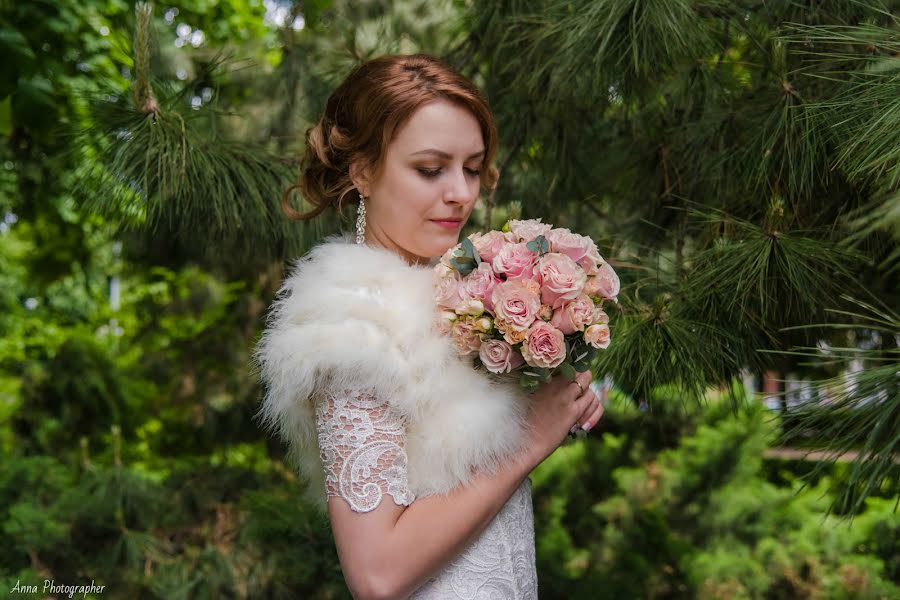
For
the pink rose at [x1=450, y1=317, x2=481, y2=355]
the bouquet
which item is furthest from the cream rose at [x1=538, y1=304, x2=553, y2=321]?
the pink rose at [x1=450, y1=317, x2=481, y2=355]

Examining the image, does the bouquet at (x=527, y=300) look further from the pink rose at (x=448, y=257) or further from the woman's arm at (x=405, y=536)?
the woman's arm at (x=405, y=536)

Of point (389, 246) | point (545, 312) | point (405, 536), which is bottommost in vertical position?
point (405, 536)

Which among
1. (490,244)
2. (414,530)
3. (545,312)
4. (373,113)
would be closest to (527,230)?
(490,244)

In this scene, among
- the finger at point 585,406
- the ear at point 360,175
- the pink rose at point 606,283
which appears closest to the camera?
the pink rose at point 606,283

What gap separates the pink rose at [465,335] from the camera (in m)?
1.33

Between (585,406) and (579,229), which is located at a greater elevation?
(585,406)

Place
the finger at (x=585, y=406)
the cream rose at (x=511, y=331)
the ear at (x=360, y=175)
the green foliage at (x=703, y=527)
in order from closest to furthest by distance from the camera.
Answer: the cream rose at (x=511, y=331) → the finger at (x=585, y=406) → the ear at (x=360, y=175) → the green foliage at (x=703, y=527)

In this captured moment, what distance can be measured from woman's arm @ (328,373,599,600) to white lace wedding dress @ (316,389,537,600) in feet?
0.08

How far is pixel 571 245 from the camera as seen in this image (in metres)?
1.35

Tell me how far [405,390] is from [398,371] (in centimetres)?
4

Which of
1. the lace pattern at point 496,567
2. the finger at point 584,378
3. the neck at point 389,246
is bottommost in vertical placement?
the lace pattern at point 496,567

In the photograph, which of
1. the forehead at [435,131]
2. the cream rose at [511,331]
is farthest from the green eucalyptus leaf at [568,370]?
the forehead at [435,131]

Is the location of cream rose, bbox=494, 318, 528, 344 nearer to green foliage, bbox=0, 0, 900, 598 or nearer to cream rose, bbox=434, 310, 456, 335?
cream rose, bbox=434, 310, 456, 335

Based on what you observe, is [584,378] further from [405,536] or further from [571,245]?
[405,536]
